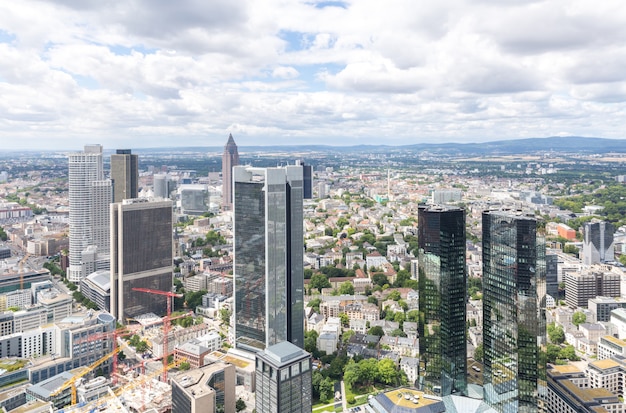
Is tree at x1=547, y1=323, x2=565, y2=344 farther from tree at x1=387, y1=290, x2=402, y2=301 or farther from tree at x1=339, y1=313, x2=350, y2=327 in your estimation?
tree at x1=339, y1=313, x2=350, y2=327

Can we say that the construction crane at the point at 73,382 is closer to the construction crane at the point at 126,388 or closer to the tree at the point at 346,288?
the construction crane at the point at 126,388

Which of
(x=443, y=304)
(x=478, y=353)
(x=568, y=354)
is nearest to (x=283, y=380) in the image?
(x=443, y=304)

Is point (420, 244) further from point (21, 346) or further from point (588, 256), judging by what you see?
point (588, 256)

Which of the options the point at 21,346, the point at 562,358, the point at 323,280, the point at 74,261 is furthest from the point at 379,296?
the point at 74,261

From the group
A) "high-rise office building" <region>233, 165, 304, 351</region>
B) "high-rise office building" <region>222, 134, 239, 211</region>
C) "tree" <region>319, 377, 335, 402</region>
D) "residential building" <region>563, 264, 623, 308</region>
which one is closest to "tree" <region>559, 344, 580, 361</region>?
"residential building" <region>563, 264, 623, 308</region>

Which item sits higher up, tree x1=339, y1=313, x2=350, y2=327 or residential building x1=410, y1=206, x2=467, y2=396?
residential building x1=410, y1=206, x2=467, y2=396

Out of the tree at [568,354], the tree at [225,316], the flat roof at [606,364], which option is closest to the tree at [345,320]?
the tree at [225,316]
